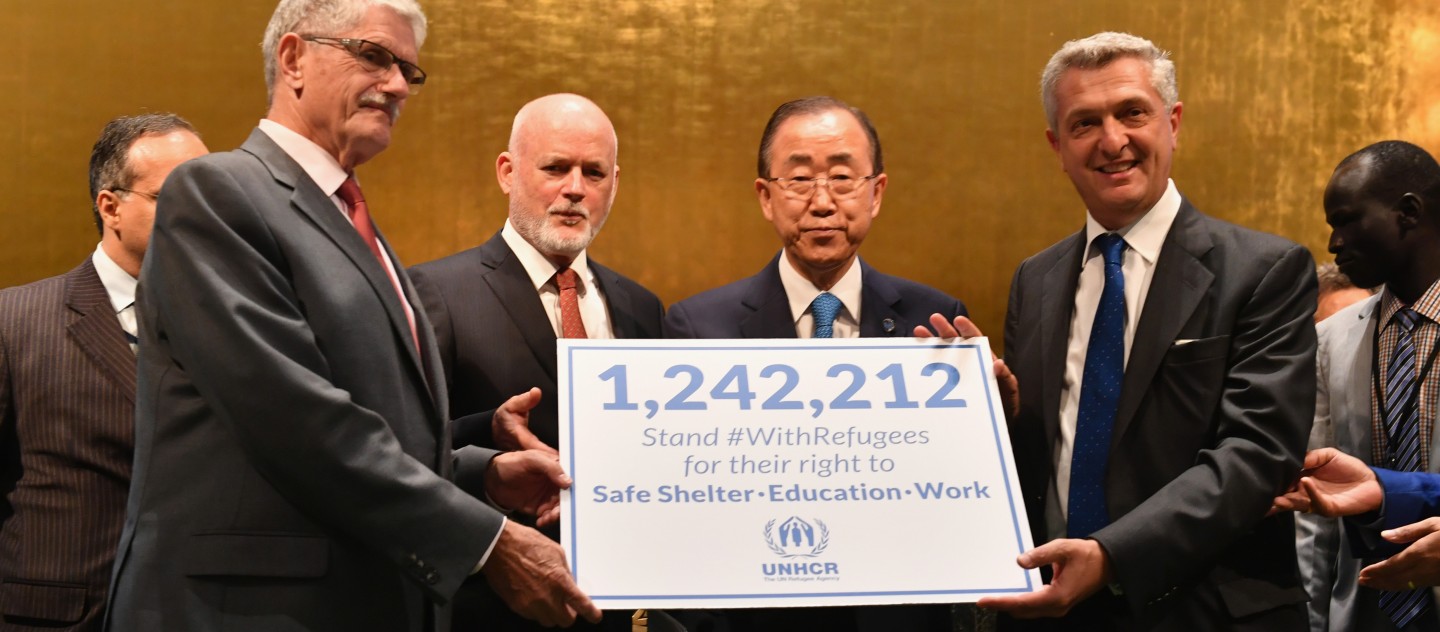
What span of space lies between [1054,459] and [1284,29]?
2683 mm

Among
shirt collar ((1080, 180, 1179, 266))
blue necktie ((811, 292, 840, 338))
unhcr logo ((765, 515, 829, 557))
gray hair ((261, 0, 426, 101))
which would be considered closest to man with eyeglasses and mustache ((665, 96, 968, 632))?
blue necktie ((811, 292, 840, 338))

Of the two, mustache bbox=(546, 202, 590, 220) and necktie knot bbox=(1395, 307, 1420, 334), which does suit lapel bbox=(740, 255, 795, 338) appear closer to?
mustache bbox=(546, 202, 590, 220)

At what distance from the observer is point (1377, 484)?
2193mm

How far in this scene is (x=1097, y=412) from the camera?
210 cm

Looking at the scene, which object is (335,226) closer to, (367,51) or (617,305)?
(367,51)

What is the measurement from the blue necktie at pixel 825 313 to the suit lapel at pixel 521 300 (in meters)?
0.53

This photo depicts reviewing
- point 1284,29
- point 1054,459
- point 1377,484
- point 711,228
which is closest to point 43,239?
point 711,228

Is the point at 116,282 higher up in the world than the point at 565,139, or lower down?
lower down

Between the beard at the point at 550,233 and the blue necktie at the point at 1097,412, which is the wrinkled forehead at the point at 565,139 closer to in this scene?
the beard at the point at 550,233

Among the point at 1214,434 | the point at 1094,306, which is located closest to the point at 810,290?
the point at 1094,306

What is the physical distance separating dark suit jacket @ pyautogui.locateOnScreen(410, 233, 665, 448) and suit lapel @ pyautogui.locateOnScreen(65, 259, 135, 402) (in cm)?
59

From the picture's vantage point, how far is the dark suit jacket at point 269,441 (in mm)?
1629

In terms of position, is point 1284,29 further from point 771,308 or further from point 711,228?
point 771,308

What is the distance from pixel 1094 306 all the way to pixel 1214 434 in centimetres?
32
